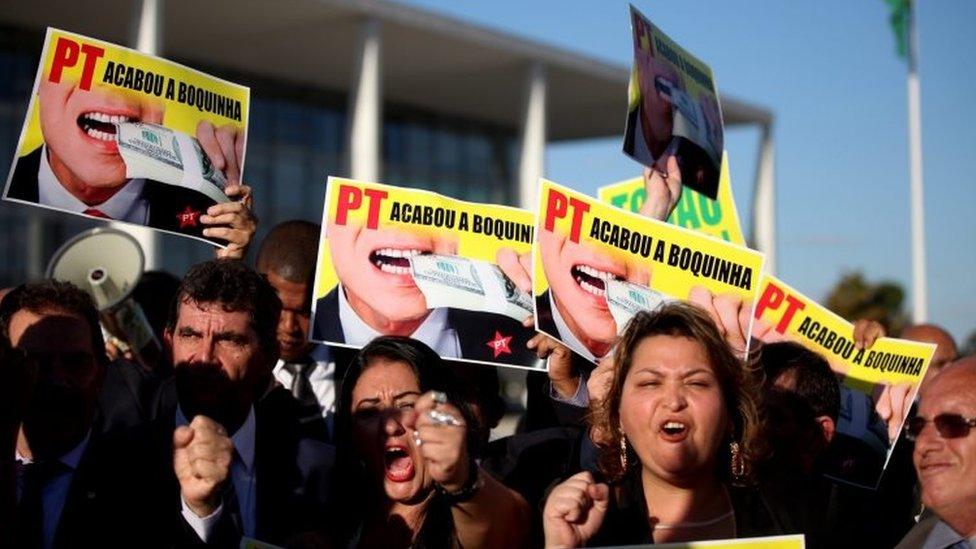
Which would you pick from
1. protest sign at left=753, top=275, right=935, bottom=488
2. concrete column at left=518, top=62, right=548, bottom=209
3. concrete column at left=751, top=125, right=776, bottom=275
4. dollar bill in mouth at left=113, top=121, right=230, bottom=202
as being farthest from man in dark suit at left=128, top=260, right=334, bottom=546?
concrete column at left=751, top=125, right=776, bottom=275

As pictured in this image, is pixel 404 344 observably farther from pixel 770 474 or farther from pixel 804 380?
pixel 804 380

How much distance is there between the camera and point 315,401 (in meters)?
4.89

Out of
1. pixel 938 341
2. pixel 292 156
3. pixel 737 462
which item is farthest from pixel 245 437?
pixel 292 156

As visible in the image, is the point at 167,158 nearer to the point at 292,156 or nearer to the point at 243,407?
the point at 243,407

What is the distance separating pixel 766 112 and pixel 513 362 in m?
31.6

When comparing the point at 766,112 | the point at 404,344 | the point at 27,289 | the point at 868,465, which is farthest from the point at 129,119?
Result: the point at 766,112

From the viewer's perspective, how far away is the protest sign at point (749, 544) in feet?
9.04

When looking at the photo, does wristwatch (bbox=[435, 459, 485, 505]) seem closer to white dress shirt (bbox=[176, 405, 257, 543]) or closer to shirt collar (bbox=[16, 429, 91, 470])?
white dress shirt (bbox=[176, 405, 257, 543])

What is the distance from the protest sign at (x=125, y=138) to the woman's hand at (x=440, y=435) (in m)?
1.85

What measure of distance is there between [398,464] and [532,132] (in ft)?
85.2

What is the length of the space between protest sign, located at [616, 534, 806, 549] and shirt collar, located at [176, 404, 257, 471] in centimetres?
132

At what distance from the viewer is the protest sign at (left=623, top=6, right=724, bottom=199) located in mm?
4871

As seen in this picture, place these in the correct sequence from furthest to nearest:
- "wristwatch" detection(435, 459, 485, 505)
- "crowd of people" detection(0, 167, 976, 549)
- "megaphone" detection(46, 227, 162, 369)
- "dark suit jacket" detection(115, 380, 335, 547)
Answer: "megaphone" detection(46, 227, 162, 369) < "dark suit jacket" detection(115, 380, 335, 547) < "crowd of people" detection(0, 167, 976, 549) < "wristwatch" detection(435, 459, 485, 505)

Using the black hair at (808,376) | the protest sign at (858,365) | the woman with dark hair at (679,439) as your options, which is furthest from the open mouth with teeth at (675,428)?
the protest sign at (858,365)
